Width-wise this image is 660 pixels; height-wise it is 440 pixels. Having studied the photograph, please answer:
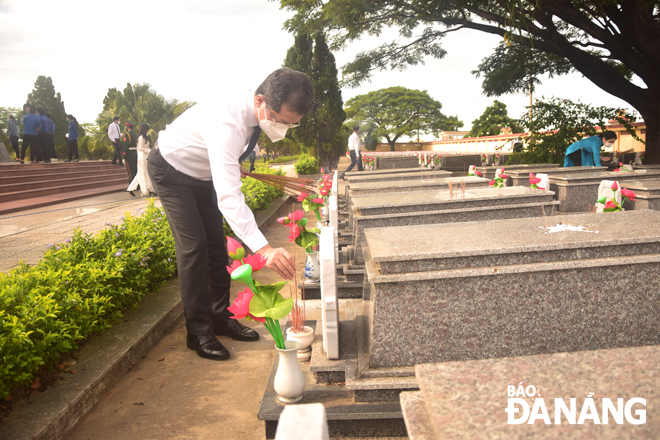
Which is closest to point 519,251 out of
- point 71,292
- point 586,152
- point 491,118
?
point 71,292

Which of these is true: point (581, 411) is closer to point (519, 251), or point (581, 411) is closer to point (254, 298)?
point (519, 251)

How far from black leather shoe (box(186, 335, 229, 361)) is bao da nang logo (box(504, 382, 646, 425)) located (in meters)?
2.36

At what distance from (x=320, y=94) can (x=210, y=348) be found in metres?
19.7

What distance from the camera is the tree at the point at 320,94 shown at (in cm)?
2155

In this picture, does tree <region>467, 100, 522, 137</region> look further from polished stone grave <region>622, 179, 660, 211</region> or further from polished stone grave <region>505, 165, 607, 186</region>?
polished stone grave <region>622, 179, 660, 211</region>

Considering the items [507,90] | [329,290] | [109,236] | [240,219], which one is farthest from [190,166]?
[507,90]

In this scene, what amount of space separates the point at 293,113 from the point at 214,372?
1.69m

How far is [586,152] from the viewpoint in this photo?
29.6 ft

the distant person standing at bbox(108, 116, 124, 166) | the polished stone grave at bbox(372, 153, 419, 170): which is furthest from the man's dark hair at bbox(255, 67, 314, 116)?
the distant person standing at bbox(108, 116, 124, 166)

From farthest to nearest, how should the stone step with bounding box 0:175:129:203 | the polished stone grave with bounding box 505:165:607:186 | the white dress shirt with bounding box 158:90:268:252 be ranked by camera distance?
the stone step with bounding box 0:175:129:203
the polished stone grave with bounding box 505:165:607:186
the white dress shirt with bounding box 158:90:268:252

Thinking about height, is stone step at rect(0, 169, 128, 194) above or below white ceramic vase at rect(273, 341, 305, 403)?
above

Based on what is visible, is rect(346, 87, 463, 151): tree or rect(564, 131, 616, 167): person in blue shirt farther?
rect(346, 87, 463, 151): tree

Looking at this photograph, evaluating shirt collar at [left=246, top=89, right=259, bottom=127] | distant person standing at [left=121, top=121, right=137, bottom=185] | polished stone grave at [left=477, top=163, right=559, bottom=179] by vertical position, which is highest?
distant person standing at [left=121, top=121, right=137, bottom=185]

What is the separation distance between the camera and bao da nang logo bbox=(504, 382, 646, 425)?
89 centimetres
